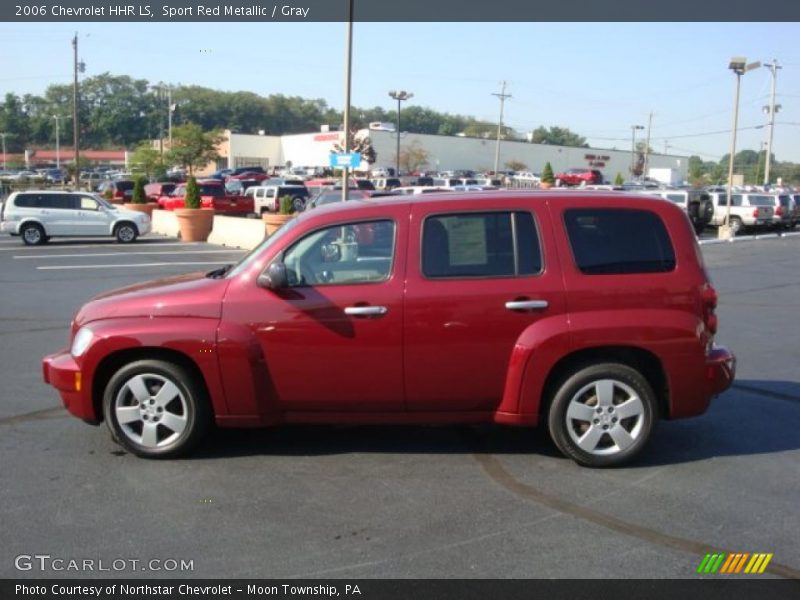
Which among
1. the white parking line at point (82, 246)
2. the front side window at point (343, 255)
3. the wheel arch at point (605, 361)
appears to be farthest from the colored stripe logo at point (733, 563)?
the white parking line at point (82, 246)

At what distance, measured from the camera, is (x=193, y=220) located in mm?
25484

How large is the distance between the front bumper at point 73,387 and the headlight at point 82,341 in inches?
3.0

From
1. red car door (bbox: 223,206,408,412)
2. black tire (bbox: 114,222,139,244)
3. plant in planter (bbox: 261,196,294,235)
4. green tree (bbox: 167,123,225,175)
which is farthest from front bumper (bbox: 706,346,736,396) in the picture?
green tree (bbox: 167,123,225,175)

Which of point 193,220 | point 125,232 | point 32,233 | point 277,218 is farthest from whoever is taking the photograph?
point 193,220

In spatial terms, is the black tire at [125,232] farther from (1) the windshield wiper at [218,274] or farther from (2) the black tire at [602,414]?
(2) the black tire at [602,414]

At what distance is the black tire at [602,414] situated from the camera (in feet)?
17.0

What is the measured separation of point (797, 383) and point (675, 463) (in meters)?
2.90

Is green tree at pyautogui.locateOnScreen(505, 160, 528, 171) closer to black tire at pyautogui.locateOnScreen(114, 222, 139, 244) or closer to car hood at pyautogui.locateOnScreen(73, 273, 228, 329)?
black tire at pyautogui.locateOnScreen(114, 222, 139, 244)

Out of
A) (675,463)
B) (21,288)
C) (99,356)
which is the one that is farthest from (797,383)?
(21,288)

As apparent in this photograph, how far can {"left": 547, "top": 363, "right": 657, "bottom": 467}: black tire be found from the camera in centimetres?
518

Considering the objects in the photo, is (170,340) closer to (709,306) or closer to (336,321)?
(336,321)

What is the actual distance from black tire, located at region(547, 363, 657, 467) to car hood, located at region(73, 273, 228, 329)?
7.64 feet

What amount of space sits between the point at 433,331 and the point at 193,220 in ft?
71.1

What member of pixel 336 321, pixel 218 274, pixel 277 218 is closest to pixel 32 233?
pixel 277 218
